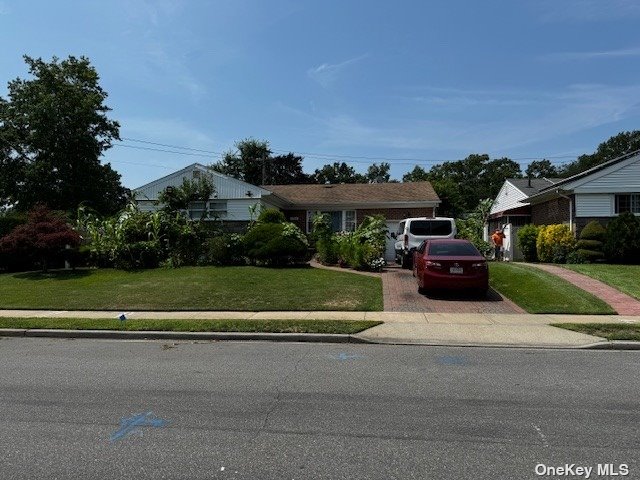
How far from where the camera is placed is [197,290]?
14.2 meters

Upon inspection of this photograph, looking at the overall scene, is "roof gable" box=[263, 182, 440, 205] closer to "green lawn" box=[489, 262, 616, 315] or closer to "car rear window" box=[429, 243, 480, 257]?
"green lawn" box=[489, 262, 616, 315]

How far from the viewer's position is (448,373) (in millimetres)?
6699

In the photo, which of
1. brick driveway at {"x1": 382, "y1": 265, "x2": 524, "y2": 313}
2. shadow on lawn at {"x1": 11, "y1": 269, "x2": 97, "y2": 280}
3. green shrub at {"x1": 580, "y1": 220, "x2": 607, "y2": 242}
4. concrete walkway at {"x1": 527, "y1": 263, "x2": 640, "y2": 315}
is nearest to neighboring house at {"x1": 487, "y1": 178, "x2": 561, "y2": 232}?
green shrub at {"x1": 580, "y1": 220, "x2": 607, "y2": 242}

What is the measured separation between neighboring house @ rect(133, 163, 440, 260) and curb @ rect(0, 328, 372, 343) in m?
13.6

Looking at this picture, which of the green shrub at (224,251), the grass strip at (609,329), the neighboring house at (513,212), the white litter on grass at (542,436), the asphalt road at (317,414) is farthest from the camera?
the neighboring house at (513,212)

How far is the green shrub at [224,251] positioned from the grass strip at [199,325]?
8.42 meters

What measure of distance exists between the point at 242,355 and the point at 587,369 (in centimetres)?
503

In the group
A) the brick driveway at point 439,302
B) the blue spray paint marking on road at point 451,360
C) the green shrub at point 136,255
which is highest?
the green shrub at point 136,255

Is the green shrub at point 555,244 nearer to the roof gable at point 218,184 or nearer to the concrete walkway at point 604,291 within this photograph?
the concrete walkway at point 604,291

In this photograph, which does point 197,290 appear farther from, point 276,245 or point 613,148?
point 613,148

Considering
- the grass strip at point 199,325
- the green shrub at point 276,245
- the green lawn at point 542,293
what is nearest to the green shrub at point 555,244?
the green lawn at point 542,293

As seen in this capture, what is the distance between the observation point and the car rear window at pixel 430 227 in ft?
61.3

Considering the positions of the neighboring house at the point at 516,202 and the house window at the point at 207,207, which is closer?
the house window at the point at 207,207

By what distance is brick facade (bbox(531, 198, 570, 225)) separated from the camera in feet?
73.2
